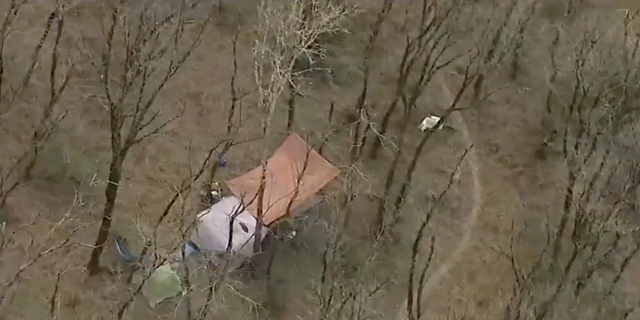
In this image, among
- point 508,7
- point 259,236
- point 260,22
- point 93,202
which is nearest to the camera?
point 259,236

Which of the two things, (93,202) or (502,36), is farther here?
(502,36)

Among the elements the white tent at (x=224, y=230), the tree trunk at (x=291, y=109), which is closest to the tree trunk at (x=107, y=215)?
the white tent at (x=224, y=230)

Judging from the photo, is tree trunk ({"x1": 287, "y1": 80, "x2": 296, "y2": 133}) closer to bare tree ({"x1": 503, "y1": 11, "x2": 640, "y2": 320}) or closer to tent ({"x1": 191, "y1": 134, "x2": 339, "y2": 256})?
tent ({"x1": 191, "y1": 134, "x2": 339, "y2": 256})

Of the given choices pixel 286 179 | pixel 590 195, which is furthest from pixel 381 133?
pixel 590 195

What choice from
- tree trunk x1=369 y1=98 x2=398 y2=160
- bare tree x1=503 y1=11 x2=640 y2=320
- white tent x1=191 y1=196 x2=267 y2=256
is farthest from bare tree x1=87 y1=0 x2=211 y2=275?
bare tree x1=503 y1=11 x2=640 y2=320

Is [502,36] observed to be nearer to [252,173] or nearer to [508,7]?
[508,7]

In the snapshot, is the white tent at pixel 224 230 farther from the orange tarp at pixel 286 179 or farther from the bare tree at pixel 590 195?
the bare tree at pixel 590 195

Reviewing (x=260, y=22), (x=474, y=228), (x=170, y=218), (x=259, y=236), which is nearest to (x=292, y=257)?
(x=259, y=236)
